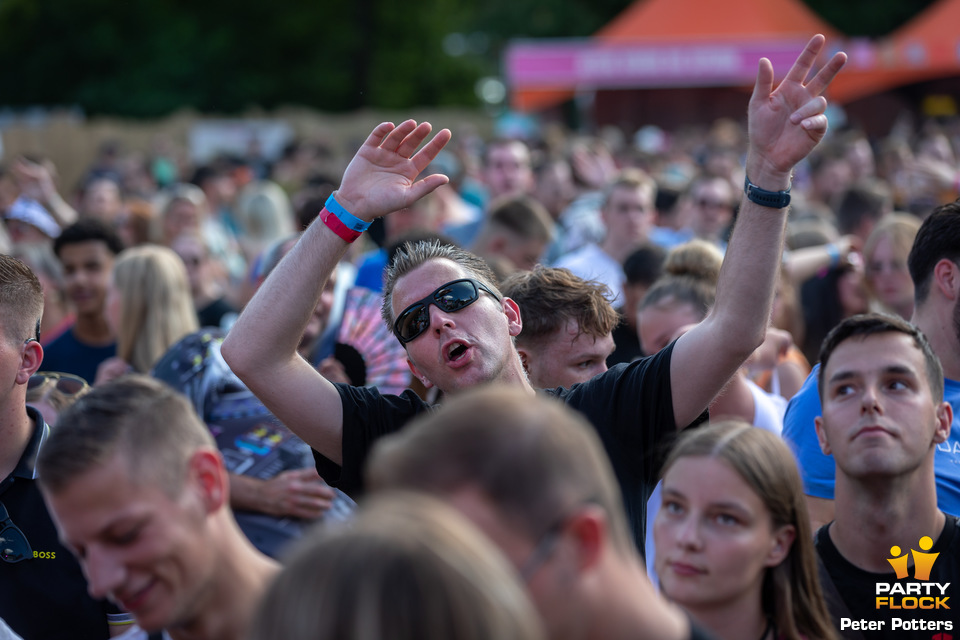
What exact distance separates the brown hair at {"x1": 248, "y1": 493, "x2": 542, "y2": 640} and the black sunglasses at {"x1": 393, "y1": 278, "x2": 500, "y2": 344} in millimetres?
1806

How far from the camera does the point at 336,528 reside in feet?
4.64

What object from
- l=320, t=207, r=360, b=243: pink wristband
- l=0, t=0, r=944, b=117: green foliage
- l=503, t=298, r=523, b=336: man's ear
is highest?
l=0, t=0, r=944, b=117: green foliage

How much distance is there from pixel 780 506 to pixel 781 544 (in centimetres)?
9

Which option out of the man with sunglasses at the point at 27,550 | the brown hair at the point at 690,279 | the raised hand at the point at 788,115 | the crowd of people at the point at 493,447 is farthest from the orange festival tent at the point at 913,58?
the man with sunglasses at the point at 27,550

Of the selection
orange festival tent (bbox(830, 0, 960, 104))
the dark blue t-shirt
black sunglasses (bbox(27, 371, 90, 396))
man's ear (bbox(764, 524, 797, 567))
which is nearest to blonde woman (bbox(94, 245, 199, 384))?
the dark blue t-shirt

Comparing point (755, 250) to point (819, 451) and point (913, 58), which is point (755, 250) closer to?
point (819, 451)

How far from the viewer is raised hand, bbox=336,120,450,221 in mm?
3072

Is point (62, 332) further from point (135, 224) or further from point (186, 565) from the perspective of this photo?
point (186, 565)

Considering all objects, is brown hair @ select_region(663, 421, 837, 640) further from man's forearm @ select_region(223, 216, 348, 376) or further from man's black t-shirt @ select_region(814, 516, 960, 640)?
man's forearm @ select_region(223, 216, 348, 376)

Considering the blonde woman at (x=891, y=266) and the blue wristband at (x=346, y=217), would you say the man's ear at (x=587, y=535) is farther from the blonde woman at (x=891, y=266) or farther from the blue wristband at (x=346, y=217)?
the blonde woman at (x=891, y=266)

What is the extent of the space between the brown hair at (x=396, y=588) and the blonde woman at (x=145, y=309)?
13.7 feet

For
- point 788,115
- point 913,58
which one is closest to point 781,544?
point 788,115

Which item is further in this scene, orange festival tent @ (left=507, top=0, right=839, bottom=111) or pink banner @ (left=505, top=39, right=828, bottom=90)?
orange festival tent @ (left=507, top=0, right=839, bottom=111)

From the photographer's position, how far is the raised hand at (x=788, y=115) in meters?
2.75
